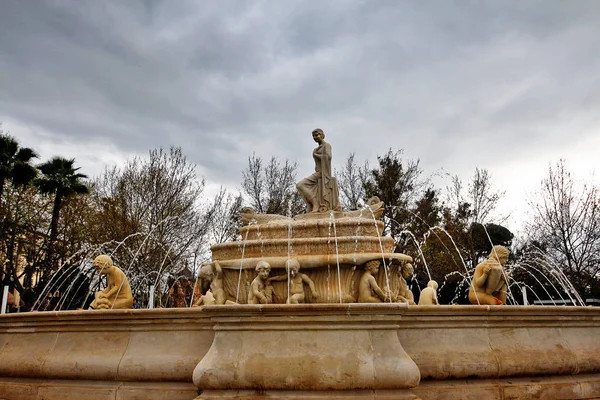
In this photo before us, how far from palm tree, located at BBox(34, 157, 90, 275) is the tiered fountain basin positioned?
21.2 m

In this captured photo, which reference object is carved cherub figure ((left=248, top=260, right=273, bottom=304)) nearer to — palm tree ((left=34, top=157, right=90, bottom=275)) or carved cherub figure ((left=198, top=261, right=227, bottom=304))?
carved cherub figure ((left=198, top=261, right=227, bottom=304))

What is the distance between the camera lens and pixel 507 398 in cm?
543

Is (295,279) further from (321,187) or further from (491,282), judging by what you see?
(321,187)

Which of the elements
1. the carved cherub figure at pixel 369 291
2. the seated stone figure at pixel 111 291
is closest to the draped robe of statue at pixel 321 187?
the carved cherub figure at pixel 369 291

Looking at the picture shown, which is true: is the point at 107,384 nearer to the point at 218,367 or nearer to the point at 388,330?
the point at 218,367

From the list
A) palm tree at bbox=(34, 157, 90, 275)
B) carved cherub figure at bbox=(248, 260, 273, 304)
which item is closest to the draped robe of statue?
carved cherub figure at bbox=(248, 260, 273, 304)

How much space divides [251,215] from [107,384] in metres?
5.24

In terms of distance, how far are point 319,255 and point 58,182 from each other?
23973mm

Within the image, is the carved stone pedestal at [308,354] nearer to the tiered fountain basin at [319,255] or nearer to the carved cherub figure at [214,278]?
the tiered fountain basin at [319,255]

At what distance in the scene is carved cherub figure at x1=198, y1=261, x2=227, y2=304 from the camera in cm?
886

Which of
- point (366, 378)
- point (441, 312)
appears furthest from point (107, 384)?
point (441, 312)

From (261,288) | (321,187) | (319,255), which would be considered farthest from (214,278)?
(321,187)

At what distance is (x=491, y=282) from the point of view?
26.1 ft

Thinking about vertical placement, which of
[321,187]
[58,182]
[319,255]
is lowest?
[319,255]
